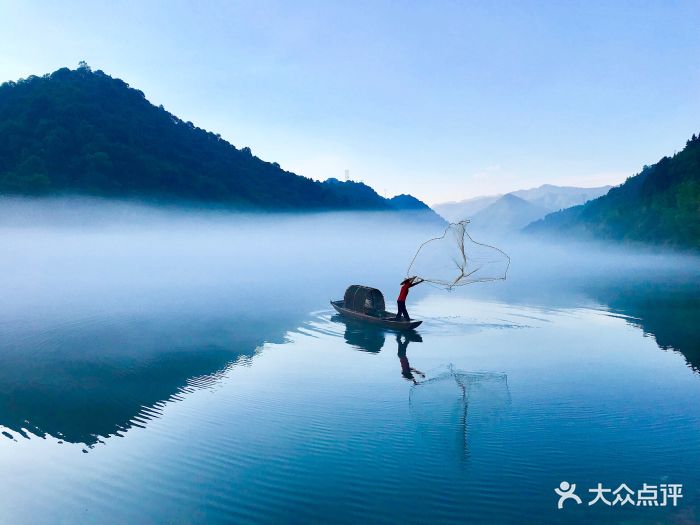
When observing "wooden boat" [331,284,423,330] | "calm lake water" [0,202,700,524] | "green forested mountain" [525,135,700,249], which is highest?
"green forested mountain" [525,135,700,249]

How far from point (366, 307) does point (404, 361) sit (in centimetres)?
1071

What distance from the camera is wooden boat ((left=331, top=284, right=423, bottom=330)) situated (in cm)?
3528

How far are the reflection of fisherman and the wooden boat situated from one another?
207 centimetres

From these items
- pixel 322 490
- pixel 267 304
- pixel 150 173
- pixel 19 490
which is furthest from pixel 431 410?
Result: pixel 150 173

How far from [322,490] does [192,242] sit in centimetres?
19468

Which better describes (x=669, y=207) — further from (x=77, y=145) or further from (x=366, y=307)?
(x=77, y=145)

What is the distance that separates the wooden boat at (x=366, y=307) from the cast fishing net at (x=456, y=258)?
611 centimetres

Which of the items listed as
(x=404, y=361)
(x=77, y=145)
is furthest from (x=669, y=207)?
(x=77, y=145)

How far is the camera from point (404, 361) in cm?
2661

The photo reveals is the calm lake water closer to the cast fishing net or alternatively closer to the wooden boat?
the wooden boat

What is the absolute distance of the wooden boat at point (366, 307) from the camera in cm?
3528

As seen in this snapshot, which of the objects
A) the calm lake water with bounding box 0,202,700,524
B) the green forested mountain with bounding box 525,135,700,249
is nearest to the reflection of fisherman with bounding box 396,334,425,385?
the calm lake water with bounding box 0,202,700,524

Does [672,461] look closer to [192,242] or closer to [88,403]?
[88,403]

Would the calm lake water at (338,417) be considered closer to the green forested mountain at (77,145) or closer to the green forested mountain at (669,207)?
the green forested mountain at (669,207)
